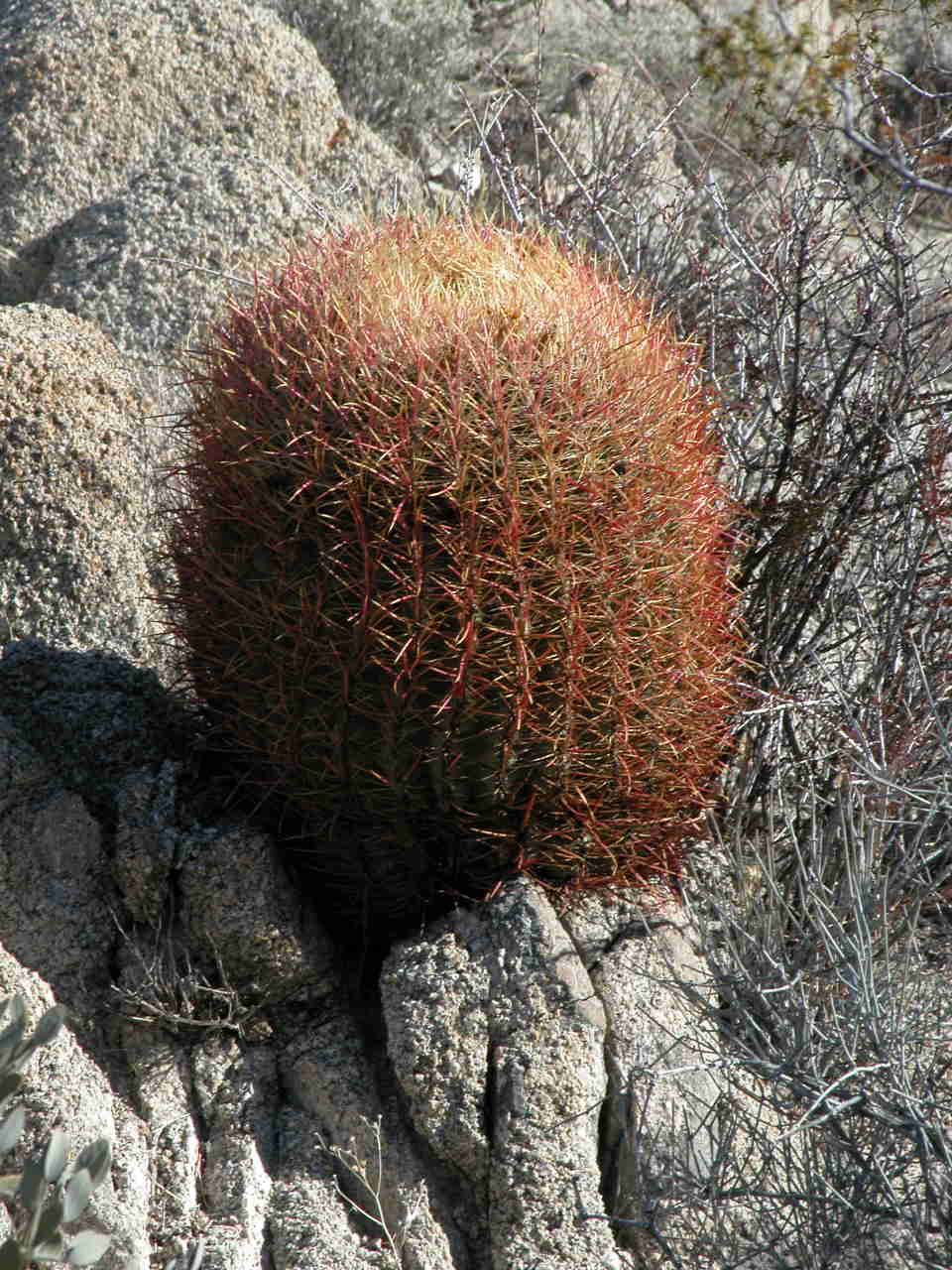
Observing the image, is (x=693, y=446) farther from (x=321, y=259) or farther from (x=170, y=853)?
(x=170, y=853)

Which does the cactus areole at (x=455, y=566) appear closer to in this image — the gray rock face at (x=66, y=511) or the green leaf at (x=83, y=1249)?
the gray rock face at (x=66, y=511)

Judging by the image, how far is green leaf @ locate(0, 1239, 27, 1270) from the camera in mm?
1875

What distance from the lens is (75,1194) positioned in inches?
70.8

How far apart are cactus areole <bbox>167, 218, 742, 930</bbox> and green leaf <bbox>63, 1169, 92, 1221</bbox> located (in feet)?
3.79

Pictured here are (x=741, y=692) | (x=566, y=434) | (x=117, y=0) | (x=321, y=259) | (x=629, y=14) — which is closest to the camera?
(x=566, y=434)

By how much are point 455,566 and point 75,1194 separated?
4.33ft

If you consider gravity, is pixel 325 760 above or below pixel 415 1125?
above

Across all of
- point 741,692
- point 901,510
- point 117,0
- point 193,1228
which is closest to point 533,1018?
point 193,1228

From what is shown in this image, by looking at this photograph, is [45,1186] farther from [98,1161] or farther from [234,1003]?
[234,1003]

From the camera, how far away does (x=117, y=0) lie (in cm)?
565

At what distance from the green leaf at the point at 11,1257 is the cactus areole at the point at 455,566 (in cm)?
120

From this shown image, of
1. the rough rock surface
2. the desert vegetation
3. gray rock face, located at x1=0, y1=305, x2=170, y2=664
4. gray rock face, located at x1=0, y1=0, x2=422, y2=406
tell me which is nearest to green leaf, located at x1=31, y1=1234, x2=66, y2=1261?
the rough rock surface

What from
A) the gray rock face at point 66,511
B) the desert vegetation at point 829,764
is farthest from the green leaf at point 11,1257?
the gray rock face at point 66,511

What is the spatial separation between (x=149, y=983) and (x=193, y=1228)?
1.73ft
